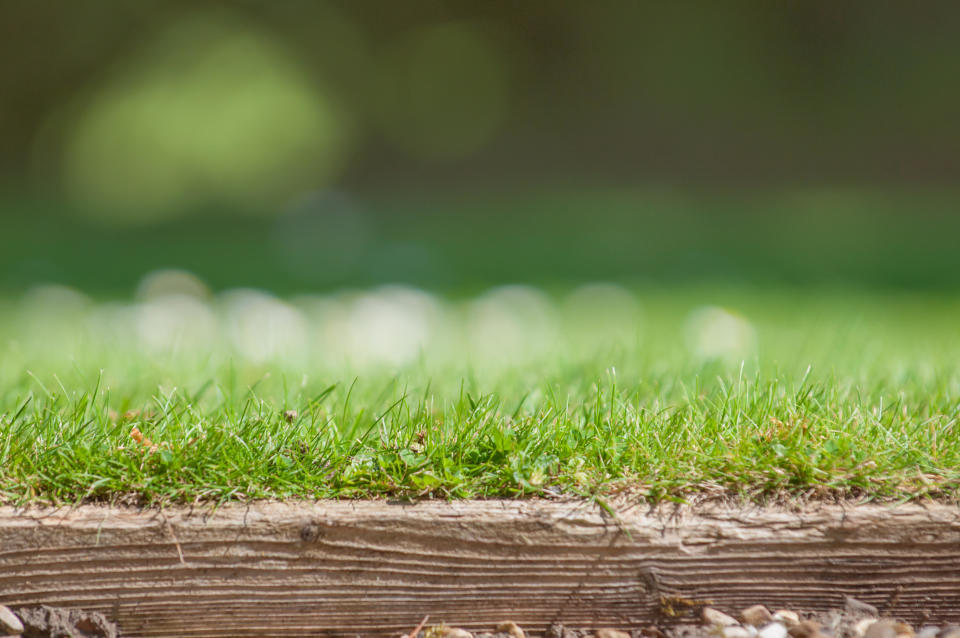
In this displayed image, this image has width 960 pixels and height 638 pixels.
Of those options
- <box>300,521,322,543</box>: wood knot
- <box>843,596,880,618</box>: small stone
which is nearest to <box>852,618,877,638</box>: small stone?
<box>843,596,880,618</box>: small stone

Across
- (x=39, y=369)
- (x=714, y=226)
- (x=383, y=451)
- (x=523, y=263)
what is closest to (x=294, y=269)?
(x=523, y=263)

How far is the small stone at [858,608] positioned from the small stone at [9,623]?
1.38 metres

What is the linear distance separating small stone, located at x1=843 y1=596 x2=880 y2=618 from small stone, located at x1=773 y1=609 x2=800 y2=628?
9 cm

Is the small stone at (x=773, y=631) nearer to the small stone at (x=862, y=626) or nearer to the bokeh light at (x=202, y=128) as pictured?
the small stone at (x=862, y=626)

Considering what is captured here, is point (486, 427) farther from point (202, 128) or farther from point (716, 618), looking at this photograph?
point (202, 128)

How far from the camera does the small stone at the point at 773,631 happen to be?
4.68 ft

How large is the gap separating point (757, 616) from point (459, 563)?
1.68 ft

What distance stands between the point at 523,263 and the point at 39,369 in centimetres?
414

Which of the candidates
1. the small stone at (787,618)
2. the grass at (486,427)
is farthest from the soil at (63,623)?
the small stone at (787,618)

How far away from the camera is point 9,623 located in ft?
4.72

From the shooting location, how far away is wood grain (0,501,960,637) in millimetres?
1461

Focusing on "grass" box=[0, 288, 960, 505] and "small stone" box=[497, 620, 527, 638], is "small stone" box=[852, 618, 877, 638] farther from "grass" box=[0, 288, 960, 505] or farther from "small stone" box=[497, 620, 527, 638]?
"small stone" box=[497, 620, 527, 638]

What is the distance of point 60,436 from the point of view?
1.65 m

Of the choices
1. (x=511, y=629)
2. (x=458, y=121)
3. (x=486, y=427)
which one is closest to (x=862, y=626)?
(x=511, y=629)
